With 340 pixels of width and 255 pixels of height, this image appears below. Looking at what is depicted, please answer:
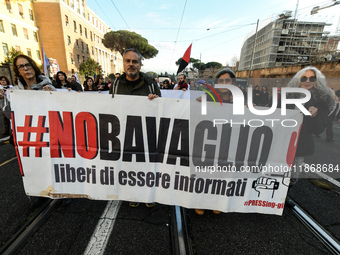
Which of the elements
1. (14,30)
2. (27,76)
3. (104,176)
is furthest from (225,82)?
(14,30)

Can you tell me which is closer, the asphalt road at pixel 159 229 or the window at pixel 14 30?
the asphalt road at pixel 159 229

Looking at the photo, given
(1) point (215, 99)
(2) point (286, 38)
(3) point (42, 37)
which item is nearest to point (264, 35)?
(2) point (286, 38)

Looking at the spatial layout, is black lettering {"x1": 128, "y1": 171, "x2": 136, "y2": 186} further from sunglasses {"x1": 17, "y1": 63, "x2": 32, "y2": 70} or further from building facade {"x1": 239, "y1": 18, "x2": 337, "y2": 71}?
building facade {"x1": 239, "y1": 18, "x2": 337, "y2": 71}

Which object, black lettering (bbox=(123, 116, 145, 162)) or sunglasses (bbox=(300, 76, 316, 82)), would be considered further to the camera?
sunglasses (bbox=(300, 76, 316, 82))

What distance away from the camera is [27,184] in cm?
221

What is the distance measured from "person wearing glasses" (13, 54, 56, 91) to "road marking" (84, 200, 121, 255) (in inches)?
74.1

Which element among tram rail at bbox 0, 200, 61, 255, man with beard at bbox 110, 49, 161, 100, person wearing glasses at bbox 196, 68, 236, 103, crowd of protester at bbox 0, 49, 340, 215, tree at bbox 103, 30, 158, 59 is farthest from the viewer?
tree at bbox 103, 30, 158, 59

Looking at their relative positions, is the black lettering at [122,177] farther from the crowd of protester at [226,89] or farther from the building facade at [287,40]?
the building facade at [287,40]

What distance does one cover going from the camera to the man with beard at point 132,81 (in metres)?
2.55

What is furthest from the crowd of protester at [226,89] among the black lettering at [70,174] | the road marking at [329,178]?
the road marking at [329,178]

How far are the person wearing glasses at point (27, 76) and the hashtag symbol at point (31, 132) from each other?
52 centimetres

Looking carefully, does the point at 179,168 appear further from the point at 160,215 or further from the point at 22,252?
the point at 22,252

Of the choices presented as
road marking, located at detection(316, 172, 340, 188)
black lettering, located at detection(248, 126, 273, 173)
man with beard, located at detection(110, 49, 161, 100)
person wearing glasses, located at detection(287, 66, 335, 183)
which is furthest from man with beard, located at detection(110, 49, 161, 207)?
road marking, located at detection(316, 172, 340, 188)

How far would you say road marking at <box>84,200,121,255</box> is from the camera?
1776 mm
